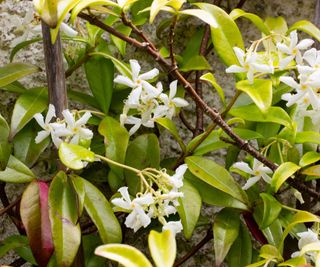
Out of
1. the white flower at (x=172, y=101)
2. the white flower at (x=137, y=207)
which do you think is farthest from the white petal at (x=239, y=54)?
the white flower at (x=137, y=207)

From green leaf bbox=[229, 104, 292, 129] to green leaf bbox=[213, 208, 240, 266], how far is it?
0.16 m

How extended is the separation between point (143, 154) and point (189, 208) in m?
0.13

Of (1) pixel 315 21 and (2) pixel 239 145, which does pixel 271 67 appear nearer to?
(2) pixel 239 145

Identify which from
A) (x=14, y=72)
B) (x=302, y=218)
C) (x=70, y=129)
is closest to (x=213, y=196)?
(x=302, y=218)

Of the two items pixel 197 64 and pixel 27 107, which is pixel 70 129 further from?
pixel 197 64

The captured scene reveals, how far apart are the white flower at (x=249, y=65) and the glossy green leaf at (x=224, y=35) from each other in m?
0.05

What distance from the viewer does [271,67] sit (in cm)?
76

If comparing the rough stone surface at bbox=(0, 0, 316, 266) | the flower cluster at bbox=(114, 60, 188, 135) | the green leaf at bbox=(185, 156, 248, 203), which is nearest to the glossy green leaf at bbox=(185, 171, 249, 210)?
the green leaf at bbox=(185, 156, 248, 203)

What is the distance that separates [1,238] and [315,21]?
701 mm

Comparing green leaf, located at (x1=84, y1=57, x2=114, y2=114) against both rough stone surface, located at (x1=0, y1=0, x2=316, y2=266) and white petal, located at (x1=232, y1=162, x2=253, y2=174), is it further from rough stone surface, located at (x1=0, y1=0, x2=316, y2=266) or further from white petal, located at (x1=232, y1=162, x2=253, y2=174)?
white petal, located at (x1=232, y1=162, x2=253, y2=174)

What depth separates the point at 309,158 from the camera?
2.83 feet

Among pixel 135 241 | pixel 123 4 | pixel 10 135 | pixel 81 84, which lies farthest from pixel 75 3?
pixel 135 241

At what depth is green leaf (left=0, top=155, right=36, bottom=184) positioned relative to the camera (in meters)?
0.82

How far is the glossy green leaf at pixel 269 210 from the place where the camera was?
84 cm
